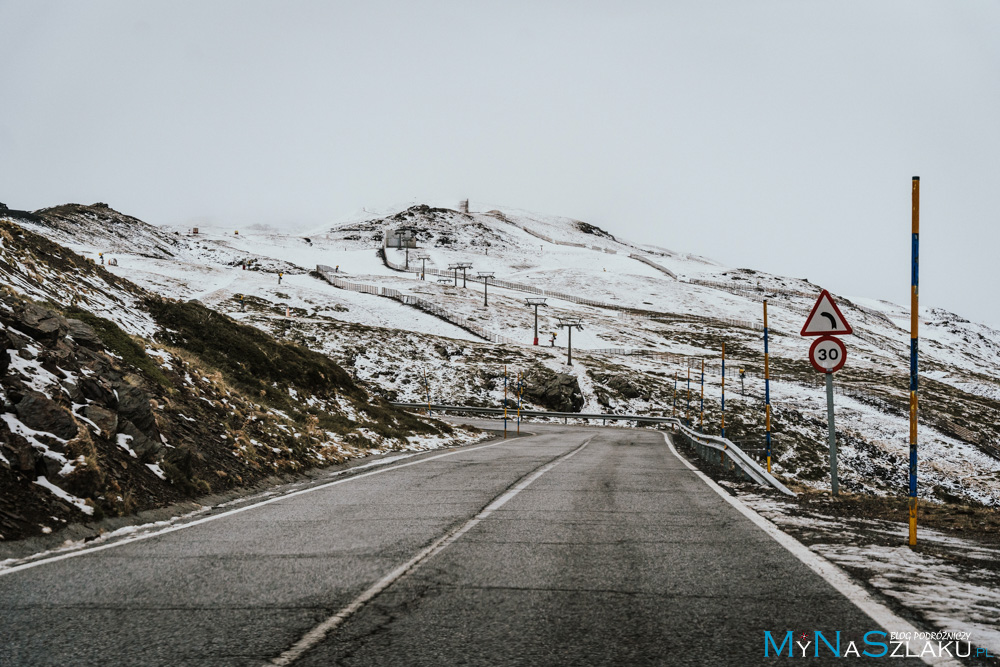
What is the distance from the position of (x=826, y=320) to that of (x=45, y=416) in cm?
1101

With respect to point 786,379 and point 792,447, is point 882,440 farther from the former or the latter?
point 786,379

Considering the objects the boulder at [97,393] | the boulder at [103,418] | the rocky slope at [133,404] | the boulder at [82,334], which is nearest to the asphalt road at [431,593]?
the rocky slope at [133,404]

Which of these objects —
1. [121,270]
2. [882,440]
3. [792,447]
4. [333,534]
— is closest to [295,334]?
[121,270]

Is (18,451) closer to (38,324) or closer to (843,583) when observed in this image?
(38,324)

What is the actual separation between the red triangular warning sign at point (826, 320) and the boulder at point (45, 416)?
1036cm

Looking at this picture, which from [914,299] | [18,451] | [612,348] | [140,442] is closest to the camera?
[914,299]

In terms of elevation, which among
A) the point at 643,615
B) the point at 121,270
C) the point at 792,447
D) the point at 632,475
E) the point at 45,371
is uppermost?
the point at 121,270

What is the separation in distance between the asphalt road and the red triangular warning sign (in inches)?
161

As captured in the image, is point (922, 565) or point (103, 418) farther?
point (103, 418)

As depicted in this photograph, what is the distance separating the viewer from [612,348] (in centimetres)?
6981

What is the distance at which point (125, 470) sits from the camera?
29.7ft

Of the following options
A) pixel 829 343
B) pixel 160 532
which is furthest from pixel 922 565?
pixel 160 532

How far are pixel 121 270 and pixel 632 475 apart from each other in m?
71.6

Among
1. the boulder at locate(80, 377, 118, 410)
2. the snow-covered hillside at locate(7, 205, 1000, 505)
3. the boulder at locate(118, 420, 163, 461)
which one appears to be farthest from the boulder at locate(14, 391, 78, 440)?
the snow-covered hillside at locate(7, 205, 1000, 505)
